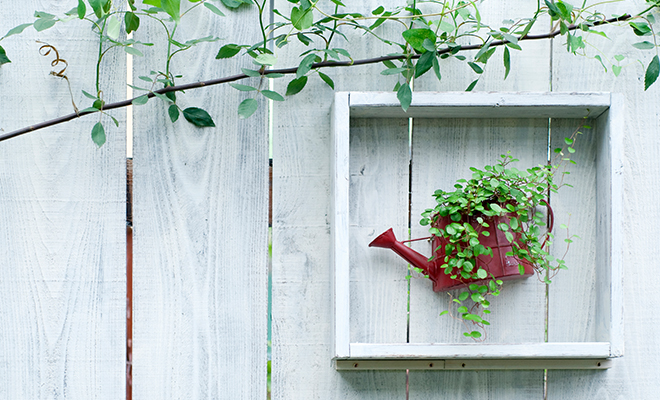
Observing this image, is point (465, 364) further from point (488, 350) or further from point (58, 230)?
point (58, 230)

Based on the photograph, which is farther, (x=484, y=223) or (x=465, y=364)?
(x=465, y=364)

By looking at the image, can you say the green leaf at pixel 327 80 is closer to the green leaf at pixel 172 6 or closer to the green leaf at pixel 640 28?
the green leaf at pixel 172 6

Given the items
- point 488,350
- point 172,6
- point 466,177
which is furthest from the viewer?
point 466,177

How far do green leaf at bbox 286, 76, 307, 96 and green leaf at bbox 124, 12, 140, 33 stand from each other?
28cm

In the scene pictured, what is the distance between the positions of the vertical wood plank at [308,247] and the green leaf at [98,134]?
0.30 m

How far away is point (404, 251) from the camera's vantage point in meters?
0.93

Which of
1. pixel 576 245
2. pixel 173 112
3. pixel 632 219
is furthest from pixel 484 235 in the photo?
pixel 173 112

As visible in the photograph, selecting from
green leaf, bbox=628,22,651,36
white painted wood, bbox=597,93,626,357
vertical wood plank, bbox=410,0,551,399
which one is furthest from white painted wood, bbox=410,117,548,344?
green leaf, bbox=628,22,651,36

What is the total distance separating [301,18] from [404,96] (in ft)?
0.69

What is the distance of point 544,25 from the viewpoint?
3.34ft

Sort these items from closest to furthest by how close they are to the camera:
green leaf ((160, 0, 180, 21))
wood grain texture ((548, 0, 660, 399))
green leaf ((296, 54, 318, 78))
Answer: green leaf ((160, 0, 180, 21)) < green leaf ((296, 54, 318, 78)) < wood grain texture ((548, 0, 660, 399))

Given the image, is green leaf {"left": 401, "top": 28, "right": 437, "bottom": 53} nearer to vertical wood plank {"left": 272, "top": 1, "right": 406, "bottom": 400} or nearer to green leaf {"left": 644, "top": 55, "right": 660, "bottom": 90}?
vertical wood plank {"left": 272, "top": 1, "right": 406, "bottom": 400}

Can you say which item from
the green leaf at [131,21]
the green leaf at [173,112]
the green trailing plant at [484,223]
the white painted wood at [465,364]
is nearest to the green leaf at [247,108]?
the green leaf at [173,112]

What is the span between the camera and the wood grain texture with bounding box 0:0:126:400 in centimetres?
98
